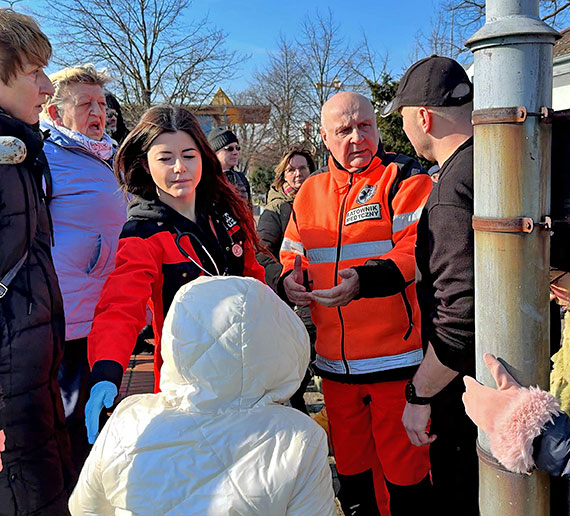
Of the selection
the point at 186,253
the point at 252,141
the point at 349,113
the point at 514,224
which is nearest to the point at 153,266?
the point at 186,253

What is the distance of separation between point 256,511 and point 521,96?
1117 mm

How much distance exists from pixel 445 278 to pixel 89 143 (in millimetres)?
2049

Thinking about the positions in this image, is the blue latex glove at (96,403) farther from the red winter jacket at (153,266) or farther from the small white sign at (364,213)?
the small white sign at (364,213)

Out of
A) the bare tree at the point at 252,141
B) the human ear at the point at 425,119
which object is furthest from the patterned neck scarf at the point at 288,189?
the bare tree at the point at 252,141

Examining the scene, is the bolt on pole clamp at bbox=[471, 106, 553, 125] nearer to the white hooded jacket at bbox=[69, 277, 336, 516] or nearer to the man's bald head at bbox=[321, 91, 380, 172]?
the white hooded jacket at bbox=[69, 277, 336, 516]

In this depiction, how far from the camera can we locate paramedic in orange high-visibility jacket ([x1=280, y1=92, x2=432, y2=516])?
250cm

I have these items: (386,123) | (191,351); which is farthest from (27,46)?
(386,123)

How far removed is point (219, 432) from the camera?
137 centimetres

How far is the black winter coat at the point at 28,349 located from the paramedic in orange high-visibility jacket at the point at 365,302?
1.10 metres

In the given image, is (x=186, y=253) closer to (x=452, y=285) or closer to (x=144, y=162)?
(x=144, y=162)

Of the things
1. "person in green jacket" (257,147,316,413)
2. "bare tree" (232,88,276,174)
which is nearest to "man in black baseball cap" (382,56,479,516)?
"person in green jacket" (257,147,316,413)

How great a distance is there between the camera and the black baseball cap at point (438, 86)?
2059 millimetres

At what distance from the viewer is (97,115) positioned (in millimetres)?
3135

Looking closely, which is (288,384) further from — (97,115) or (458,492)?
(97,115)
